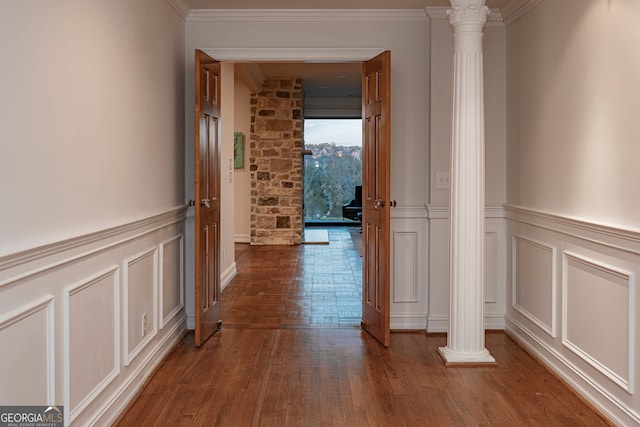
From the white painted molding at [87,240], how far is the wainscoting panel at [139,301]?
0.58 feet

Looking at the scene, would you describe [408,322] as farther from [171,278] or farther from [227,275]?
[227,275]

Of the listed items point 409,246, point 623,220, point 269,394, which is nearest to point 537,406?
point 623,220

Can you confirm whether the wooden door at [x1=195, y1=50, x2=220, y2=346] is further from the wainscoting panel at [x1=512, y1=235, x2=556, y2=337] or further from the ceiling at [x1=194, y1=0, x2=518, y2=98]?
the wainscoting panel at [x1=512, y1=235, x2=556, y2=337]

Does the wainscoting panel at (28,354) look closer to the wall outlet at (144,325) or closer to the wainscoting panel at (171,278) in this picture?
the wall outlet at (144,325)

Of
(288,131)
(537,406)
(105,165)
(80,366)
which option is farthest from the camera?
(288,131)

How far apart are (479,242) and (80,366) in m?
2.58

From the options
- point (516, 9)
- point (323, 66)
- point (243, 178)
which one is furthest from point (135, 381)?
point (243, 178)

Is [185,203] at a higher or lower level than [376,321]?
higher

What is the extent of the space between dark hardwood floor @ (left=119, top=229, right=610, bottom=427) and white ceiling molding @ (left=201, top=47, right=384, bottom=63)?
7.14ft

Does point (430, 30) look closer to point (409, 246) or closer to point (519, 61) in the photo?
point (519, 61)

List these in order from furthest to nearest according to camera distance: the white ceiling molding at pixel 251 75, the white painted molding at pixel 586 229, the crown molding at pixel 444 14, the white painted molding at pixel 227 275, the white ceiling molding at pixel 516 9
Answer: the white ceiling molding at pixel 251 75, the white painted molding at pixel 227 275, the crown molding at pixel 444 14, the white ceiling molding at pixel 516 9, the white painted molding at pixel 586 229

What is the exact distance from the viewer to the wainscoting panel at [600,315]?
2.98m

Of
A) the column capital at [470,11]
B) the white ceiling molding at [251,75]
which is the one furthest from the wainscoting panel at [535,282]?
the white ceiling molding at [251,75]

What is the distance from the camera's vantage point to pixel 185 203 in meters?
4.84
